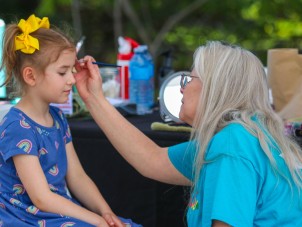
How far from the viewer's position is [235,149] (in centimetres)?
181

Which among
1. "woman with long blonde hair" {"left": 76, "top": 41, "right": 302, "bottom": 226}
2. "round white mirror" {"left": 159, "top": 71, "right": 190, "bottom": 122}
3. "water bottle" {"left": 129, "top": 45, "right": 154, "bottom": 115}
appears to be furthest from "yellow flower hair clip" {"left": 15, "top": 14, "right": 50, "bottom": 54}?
"water bottle" {"left": 129, "top": 45, "right": 154, "bottom": 115}

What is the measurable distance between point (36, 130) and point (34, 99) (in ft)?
0.39

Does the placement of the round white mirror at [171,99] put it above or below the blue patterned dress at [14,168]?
above

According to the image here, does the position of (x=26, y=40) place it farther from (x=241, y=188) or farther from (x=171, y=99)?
(x=241, y=188)

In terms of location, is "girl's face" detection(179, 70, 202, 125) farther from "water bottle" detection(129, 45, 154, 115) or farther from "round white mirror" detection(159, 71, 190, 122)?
"water bottle" detection(129, 45, 154, 115)

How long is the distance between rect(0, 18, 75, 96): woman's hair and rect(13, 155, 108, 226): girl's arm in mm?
262

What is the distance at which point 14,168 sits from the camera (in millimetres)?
2188

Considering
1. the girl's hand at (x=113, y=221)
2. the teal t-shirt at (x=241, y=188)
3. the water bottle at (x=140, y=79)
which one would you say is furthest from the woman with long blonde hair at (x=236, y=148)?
the water bottle at (x=140, y=79)

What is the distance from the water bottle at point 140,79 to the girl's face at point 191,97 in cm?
122

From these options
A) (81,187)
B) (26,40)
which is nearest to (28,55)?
(26,40)

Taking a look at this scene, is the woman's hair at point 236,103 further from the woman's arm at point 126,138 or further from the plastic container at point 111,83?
the plastic container at point 111,83

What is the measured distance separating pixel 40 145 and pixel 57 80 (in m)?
0.22

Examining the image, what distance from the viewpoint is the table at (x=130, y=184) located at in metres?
2.69

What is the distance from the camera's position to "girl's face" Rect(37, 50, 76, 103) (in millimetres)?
2248
